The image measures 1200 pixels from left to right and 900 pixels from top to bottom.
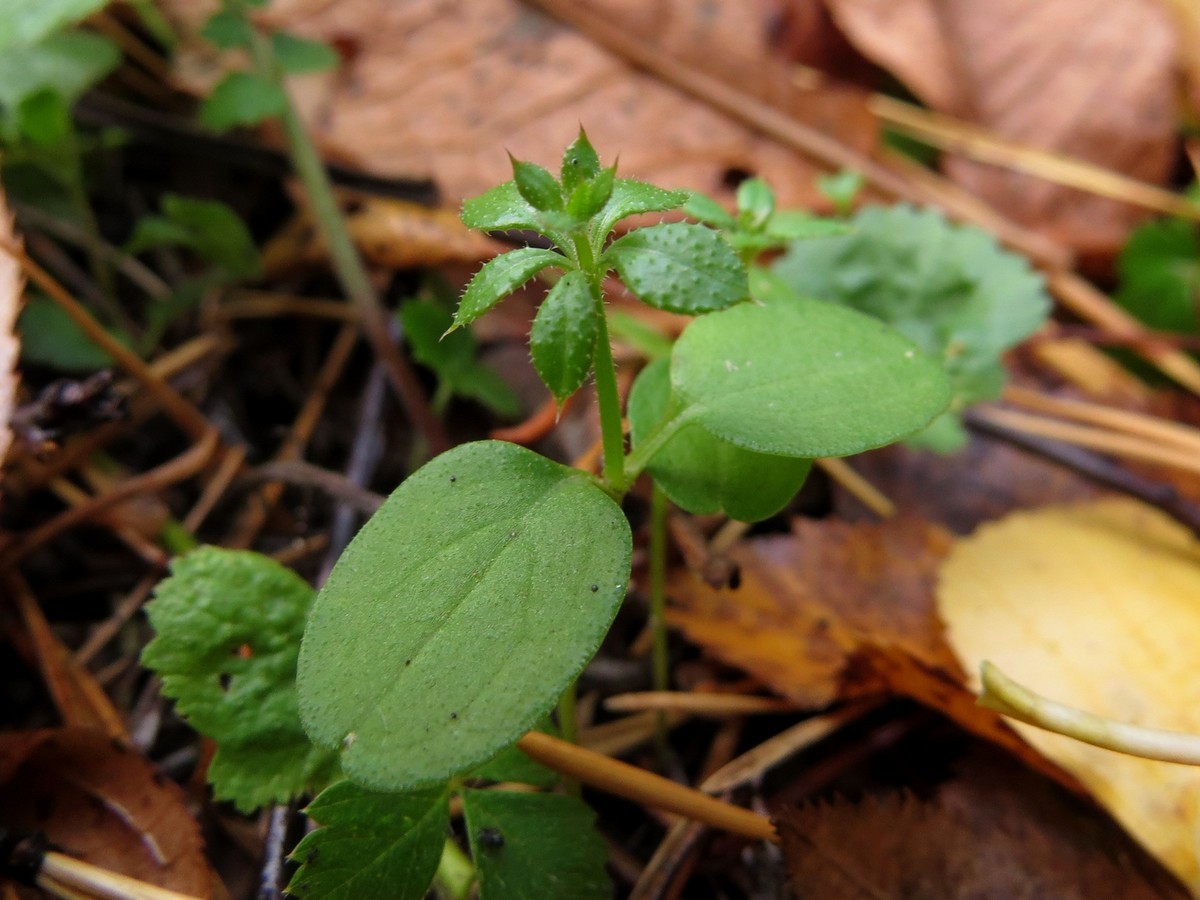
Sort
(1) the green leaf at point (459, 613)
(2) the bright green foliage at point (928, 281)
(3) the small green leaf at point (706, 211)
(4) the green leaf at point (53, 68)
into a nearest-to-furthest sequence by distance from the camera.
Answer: (1) the green leaf at point (459, 613) → (3) the small green leaf at point (706, 211) → (4) the green leaf at point (53, 68) → (2) the bright green foliage at point (928, 281)

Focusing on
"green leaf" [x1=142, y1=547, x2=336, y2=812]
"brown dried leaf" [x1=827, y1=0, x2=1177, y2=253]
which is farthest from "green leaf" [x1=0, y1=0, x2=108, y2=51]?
"brown dried leaf" [x1=827, y1=0, x2=1177, y2=253]

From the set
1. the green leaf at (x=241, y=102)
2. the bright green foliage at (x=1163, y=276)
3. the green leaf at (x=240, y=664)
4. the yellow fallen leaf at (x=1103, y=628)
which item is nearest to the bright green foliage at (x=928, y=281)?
the yellow fallen leaf at (x=1103, y=628)

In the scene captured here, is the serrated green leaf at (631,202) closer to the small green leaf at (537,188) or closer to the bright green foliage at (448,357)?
the small green leaf at (537,188)

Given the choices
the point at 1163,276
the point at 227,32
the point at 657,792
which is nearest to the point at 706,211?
the point at 657,792

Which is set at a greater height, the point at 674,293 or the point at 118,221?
the point at 674,293

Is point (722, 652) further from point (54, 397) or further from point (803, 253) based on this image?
point (54, 397)

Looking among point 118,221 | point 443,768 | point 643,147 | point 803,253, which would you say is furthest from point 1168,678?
Answer: point 118,221

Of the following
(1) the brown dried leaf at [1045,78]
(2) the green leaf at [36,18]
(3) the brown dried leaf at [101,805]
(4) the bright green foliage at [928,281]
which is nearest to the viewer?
(3) the brown dried leaf at [101,805]

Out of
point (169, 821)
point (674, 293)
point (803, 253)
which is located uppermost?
point (674, 293)
